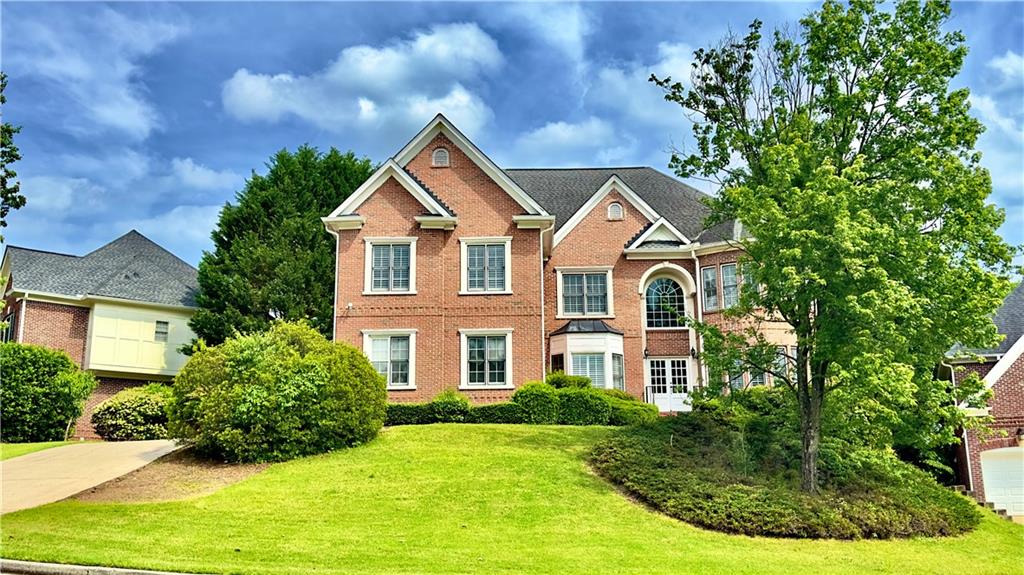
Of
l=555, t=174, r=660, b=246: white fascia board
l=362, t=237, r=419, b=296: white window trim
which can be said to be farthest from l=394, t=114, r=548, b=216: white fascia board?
l=555, t=174, r=660, b=246: white fascia board

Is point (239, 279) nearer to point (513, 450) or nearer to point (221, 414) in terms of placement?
point (221, 414)

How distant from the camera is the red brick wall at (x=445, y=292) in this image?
88.8ft

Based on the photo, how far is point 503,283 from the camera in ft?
91.6

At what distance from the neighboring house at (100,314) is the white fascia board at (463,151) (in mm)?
13687

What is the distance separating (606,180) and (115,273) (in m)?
21.3

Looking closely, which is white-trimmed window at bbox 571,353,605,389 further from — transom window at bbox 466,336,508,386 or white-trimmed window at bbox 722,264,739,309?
white-trimmed window at bbox 722,264,739,309

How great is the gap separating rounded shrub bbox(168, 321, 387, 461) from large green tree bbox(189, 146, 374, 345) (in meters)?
12.7

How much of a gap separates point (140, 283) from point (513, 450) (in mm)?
23130

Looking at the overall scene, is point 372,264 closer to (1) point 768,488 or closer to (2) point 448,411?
(2) point 448,411

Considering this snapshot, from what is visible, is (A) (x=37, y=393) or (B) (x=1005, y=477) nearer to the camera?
(B) (x=1005, y=477)

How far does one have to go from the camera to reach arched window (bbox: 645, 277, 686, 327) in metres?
31.5

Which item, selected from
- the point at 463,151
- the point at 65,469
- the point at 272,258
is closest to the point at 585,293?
the point at 463,151

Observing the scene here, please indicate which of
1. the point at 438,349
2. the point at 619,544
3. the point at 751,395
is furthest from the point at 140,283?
the point at 619,544

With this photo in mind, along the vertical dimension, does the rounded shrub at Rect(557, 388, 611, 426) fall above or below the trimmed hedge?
above
